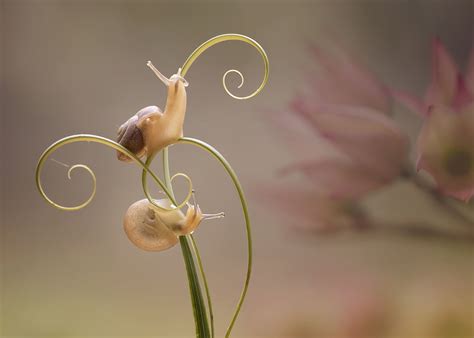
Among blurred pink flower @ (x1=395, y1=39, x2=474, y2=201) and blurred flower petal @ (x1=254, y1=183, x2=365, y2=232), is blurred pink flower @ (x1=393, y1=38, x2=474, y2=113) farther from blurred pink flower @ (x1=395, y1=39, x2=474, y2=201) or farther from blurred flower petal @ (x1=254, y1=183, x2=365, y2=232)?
blurred flower petal @ (x1=254, y1=183, x2=365, y2=232)

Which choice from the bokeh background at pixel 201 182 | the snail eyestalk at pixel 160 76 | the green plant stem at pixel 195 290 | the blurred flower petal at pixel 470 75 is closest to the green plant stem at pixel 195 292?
the green plant stem at pixel 195 290

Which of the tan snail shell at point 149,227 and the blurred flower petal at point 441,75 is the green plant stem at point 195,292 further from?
the blurred flower petal at point 441,75

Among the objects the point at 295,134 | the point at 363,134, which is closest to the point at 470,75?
the point at 363,134

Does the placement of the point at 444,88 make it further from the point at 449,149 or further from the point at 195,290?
the point at 195,290

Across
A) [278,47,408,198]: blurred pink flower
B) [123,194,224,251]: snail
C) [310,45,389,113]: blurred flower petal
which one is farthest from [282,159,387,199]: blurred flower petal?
[123,194,224,251]: snail

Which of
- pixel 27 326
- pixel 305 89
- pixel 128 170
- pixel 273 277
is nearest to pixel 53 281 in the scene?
pixel 27 326

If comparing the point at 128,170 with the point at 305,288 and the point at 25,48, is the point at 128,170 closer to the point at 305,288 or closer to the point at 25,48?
the point at 25,48
